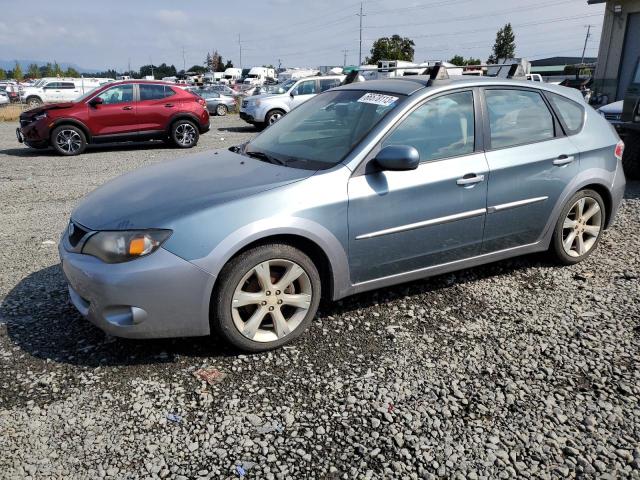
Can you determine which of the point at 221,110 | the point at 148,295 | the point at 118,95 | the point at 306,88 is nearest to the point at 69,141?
the point at 118,95

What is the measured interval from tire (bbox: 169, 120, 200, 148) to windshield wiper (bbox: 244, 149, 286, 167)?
9.07m

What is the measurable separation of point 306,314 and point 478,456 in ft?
4.43

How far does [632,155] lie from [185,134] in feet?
30.9

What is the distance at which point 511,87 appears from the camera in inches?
165

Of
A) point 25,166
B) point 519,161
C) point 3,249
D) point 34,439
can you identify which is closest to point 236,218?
point 34,439

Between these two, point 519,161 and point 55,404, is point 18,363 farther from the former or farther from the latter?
point 519,161

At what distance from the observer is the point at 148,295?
295 centimetres

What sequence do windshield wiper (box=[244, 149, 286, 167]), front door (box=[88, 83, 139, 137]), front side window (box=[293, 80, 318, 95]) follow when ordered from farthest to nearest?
front side window (box=[293, 80, 318, 95]) → front door (box=[88, 83, 139, 137]) → windshield wiper (box=[244, 149, 286, 167])

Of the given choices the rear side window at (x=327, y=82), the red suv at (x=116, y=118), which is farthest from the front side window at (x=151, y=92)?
the rear side window at (x=327, y=82)

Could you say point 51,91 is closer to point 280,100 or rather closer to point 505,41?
point 280,100

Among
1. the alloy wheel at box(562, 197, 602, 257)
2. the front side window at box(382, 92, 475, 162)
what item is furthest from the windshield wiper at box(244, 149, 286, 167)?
the alloy wheel at box(562, 197, 602, 257)

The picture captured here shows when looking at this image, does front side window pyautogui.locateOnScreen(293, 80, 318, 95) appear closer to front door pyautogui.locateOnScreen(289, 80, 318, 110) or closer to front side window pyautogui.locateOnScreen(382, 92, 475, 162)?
front door pyautogui.locateOnScreen(289, 80, 318, 110)

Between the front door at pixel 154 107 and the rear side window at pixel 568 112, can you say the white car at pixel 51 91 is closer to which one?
the front door at pixel 154 107

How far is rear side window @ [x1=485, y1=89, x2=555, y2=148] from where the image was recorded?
402 centimetres
